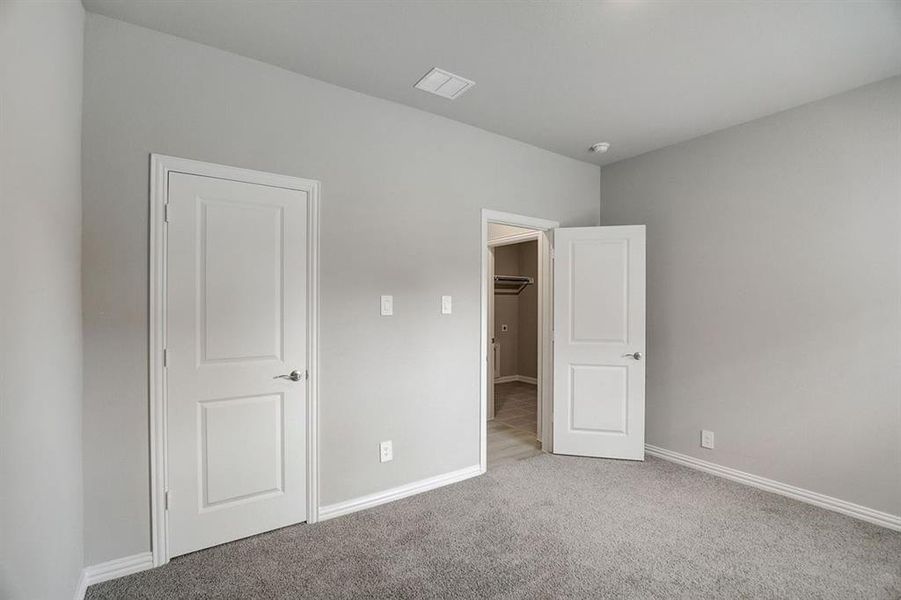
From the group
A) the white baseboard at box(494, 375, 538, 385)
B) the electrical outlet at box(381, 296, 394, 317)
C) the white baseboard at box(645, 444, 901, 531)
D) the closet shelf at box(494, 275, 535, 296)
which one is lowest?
the white baseboard at box(494, 375, 538, 385)

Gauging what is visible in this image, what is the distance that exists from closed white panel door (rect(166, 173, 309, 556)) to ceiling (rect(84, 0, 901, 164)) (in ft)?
2.57

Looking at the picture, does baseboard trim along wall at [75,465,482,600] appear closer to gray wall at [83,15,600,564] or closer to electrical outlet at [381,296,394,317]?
gray wall at [83,15,600,564]

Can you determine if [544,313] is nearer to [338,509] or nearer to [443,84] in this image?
[443,84]

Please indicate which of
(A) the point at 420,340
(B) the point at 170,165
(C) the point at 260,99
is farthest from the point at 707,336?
(B) the point at 170,165

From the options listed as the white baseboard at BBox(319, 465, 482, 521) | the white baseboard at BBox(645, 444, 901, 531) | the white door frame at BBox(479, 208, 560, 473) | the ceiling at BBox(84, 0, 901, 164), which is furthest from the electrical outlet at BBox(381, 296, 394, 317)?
the white baseboard at BBox(645, 444, 901, 531)

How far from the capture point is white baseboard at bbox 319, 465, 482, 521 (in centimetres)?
248

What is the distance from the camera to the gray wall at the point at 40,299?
107 centimetres

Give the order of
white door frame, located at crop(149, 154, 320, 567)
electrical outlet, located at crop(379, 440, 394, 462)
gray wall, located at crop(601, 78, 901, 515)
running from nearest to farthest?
1. white door frame, located at crop(149, 154, 320, 567)
2. gray wall, located at crop(601, 78, 901, 515)
3. electrical outlet, located at crop(379, 440, 394, 462)

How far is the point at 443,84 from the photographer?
8.16ft

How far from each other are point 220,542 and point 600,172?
423cm

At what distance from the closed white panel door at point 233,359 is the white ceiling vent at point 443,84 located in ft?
3.39

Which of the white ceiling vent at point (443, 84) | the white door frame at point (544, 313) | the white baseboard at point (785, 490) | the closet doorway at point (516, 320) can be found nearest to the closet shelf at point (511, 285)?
the closet doorway at point (516, 320)

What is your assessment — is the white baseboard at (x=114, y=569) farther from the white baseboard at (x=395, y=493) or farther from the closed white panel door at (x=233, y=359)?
the white baseboard at (x=395, y=493)

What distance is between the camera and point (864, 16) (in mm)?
1880
